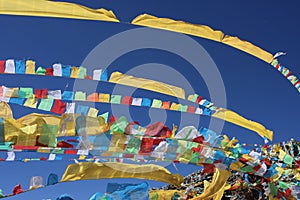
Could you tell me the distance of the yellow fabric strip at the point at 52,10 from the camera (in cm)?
482

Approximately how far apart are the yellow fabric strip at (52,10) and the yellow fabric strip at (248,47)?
1960 mm

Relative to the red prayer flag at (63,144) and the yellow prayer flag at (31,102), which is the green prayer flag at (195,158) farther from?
the yellow prayer flag at (31,102)

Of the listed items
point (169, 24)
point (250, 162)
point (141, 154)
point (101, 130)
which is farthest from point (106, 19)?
point (250, 162)

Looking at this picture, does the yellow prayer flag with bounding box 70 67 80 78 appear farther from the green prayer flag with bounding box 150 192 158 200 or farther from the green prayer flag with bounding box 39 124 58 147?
the green prayer flag with bounding box 150 192 158 200

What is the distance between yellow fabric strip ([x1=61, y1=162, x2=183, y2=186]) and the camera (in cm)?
670

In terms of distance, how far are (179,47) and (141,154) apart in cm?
189

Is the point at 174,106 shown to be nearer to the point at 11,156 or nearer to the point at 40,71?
the point at 40,71

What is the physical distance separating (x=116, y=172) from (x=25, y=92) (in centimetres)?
213

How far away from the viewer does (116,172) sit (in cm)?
714

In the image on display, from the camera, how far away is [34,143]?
18.6 ft

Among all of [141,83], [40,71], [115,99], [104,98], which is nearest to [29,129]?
[40,71]

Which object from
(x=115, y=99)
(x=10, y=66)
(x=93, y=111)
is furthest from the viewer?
(x=115, y=99)

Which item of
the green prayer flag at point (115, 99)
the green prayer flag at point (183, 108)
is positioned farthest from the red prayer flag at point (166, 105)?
the green prayer flag at point (115, 99)

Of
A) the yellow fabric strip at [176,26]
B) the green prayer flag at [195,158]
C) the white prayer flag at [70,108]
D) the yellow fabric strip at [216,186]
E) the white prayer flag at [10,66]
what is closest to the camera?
the yellow fabric strip at [176,26]
